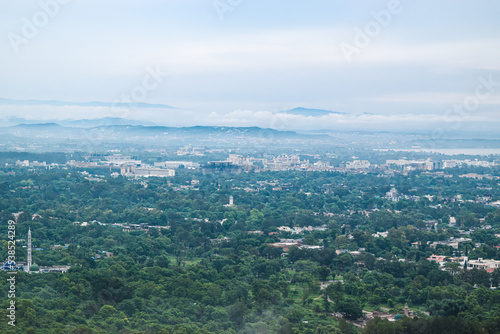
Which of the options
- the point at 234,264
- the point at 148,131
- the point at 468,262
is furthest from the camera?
the point at 148,131

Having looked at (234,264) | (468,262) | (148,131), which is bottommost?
(234,264)

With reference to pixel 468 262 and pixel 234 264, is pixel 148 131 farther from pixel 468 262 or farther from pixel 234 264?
pixel 468 262

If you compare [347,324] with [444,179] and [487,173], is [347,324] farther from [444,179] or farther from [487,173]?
[487,173]

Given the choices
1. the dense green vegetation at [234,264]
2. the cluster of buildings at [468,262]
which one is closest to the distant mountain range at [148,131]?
the dense green vegetation at [234,264]

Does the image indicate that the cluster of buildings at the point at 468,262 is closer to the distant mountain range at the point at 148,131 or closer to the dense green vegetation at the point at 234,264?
the dense green vegetation at the point at 234,264

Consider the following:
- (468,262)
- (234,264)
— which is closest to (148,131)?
(234,264)

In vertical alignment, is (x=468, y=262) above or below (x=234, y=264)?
above

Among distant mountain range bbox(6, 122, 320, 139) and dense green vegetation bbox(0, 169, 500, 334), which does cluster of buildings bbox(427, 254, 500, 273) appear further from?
distant mountain range bbox(6, 122, 320, 139)

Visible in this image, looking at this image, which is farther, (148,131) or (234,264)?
(148,131)
